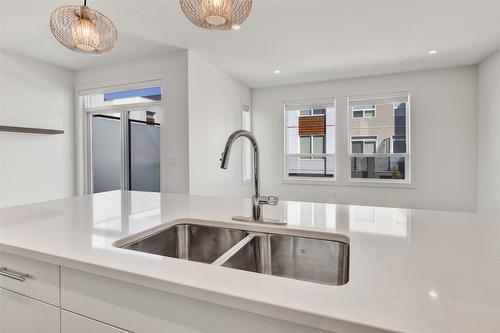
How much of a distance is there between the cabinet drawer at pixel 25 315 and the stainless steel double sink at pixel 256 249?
0.26 meters

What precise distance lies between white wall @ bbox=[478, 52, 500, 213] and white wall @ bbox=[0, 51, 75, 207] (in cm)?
631

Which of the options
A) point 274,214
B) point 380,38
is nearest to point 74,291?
point 274,214

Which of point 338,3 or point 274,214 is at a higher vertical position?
point 338,3

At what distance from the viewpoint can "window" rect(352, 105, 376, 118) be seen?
486cm

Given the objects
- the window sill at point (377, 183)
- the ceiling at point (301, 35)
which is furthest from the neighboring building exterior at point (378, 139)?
the ceiling at point (301, 35)

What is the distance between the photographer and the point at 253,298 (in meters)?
0.52

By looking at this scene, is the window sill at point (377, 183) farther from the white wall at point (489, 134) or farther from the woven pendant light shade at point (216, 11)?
the woven pendant light shade at point (216, 11)

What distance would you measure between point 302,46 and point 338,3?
3.27 feet

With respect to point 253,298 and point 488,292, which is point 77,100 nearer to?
point 253,298

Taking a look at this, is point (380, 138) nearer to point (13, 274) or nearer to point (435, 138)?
point (435, 138)

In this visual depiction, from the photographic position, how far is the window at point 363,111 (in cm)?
486

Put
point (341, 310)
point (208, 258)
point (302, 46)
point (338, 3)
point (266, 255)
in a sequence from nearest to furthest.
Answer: point (341, 310) → point (266, 255) → point (208, 258) → point (338, 3) → point (302, 46)

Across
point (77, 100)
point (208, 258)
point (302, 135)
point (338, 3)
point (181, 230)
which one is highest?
point (338, 3)

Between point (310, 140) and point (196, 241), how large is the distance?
4.43 metres
